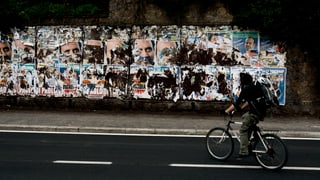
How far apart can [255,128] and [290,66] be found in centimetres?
828

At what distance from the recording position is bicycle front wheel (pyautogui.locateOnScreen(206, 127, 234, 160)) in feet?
30.2

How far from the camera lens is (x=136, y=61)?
16.9 m

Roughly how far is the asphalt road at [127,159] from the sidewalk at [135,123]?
830 mm

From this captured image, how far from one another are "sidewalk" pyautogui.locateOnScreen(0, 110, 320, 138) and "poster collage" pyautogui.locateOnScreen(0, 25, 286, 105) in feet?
3.59

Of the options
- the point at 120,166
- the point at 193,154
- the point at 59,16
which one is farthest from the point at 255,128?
the point at 59,16

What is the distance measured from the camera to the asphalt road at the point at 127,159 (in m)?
7.94

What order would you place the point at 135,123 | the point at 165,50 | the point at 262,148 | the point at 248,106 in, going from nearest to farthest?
the point at 262,148 → the point at 248,106 → the point at 135,123 → the point at 165,50

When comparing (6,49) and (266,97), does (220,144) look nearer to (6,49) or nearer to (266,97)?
(266,97)

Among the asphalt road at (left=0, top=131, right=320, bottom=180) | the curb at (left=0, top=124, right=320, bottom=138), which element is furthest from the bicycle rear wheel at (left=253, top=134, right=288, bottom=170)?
the curb at (left=0, top=124, right=320, bottom=138)

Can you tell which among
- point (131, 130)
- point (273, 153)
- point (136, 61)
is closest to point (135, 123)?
point (131, 130)

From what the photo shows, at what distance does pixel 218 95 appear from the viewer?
16.7m

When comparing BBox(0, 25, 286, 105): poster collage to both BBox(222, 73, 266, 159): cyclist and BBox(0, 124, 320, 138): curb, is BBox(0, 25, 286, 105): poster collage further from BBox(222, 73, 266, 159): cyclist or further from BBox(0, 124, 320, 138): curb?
BBox(222, 73, 266, 159): cyclist

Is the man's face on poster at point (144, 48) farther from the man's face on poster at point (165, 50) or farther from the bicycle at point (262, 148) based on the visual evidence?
the bicycle at point (262, 148)

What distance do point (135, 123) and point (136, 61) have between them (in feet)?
11.4
